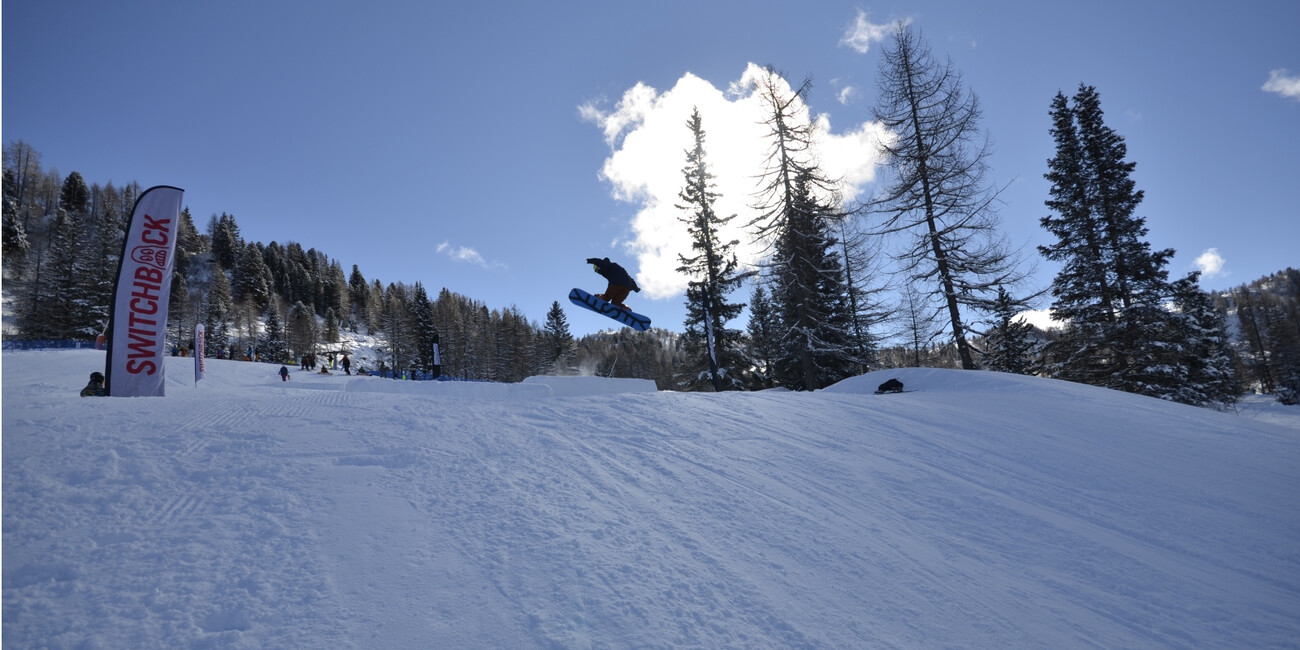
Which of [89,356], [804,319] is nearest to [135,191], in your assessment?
[89,356]

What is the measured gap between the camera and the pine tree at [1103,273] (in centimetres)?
1714

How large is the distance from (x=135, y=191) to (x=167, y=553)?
5495 inches

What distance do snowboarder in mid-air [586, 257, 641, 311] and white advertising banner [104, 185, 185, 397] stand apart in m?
9.10

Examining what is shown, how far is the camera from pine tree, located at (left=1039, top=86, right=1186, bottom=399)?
56.2ft

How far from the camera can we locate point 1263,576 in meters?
3.62

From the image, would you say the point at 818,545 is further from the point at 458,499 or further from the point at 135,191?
the point at 135,191

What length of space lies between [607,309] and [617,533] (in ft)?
33.2

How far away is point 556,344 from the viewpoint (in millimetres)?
65500

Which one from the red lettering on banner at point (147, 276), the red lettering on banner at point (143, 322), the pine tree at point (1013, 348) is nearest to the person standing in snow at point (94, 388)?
the red lettering on banner at point (143, 322)

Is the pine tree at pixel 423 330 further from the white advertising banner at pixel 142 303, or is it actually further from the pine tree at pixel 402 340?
the white advertising banner at pixel 142 303

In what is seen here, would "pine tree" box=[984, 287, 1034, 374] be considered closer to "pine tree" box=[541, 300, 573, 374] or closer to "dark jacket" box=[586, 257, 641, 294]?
"dark jacket" box=[586, 257, 641, 294]

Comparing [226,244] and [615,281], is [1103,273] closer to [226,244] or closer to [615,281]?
[615,281]

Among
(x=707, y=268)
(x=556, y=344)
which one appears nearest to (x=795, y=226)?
(x=707, y=268)

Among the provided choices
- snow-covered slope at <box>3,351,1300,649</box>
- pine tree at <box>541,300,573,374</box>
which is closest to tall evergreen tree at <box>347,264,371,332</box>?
pine tree at <box>541,300,573,374</box>
